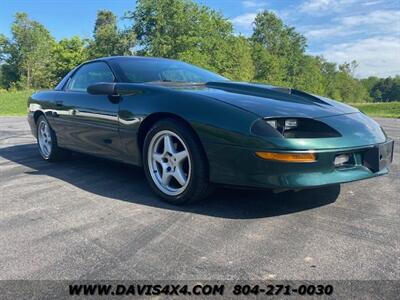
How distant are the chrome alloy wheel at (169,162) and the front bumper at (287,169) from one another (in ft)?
0.97

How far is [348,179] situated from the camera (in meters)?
2.80

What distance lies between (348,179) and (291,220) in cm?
47

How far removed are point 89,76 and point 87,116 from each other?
0.63 metres

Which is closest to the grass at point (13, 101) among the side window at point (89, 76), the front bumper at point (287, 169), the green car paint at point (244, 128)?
the side window at point (89, 76)

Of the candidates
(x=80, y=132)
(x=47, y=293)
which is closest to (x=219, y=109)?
(x=47, y=293)

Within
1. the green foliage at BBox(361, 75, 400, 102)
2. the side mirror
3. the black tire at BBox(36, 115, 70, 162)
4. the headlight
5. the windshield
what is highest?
the windshield

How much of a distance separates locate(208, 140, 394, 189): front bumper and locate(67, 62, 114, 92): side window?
5.47 ft

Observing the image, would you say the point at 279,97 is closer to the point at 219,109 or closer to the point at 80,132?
the point at 219,109

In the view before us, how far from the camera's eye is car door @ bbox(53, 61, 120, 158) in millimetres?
3740

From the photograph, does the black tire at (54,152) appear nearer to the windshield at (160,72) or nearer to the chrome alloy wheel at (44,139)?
the chrome alloy wheel at (44,139)

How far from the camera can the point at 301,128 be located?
9.30 ft

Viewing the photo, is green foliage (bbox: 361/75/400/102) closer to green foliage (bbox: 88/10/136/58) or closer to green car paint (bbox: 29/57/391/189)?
green foliage (bbox: 88/10/136/58)

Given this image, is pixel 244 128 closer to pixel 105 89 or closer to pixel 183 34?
pixel 105 89

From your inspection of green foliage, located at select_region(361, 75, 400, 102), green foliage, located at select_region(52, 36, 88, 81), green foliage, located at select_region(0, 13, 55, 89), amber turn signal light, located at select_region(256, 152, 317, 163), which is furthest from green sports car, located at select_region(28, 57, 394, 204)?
green foliage, located at select_region(361, 75, 400, 102)
